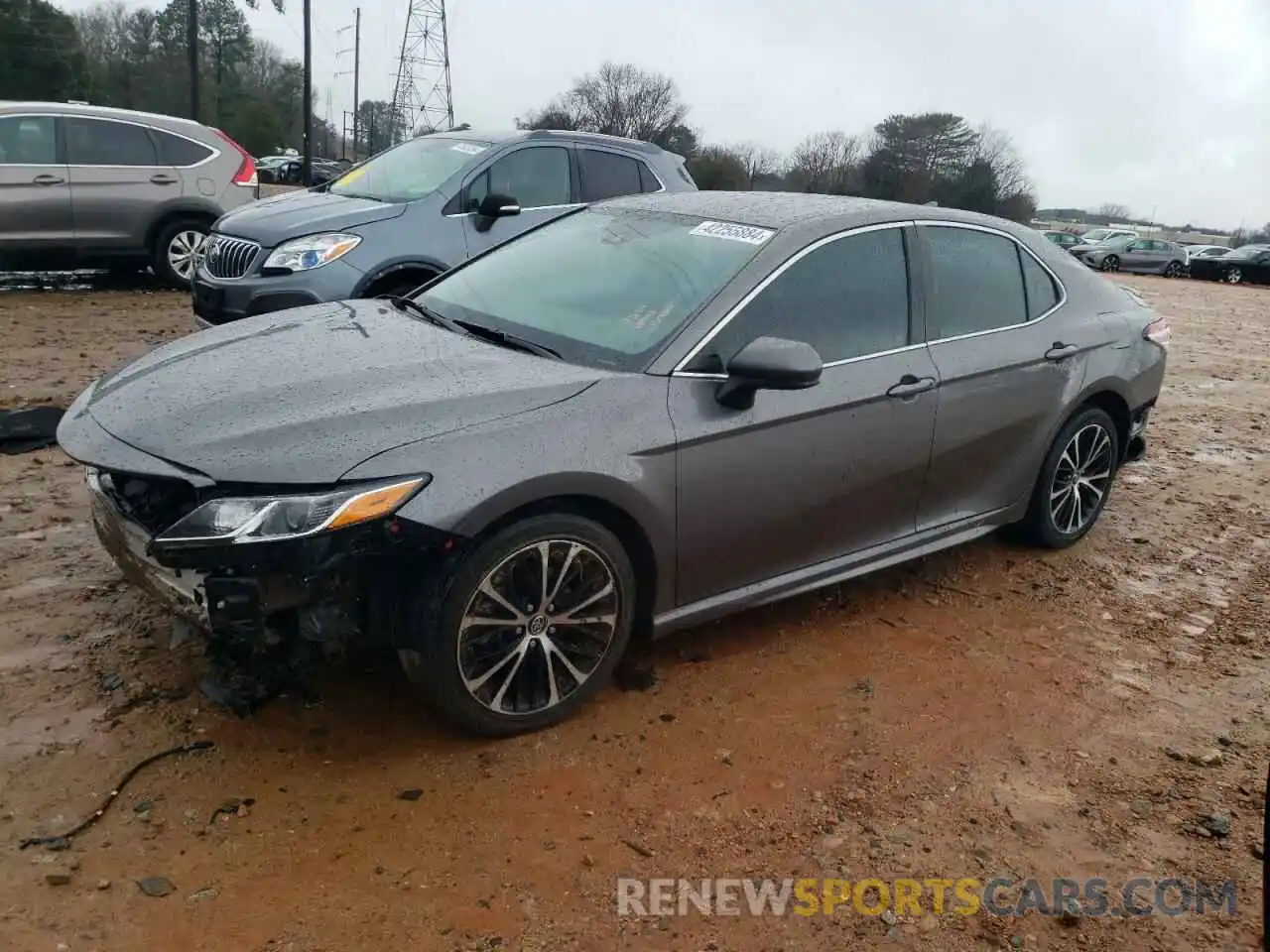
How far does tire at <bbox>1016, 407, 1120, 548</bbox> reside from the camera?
4789 mm

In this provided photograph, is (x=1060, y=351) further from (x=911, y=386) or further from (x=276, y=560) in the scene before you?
(x=276, y=560)

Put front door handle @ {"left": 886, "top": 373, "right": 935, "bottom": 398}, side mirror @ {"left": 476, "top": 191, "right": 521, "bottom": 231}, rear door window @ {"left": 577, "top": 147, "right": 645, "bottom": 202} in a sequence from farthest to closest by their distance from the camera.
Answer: rear door window @ {"left": 577, "top": 147, "right": 645, "bottom": 202} < side mirror @ {"left": 476, "top": 191, "right": 521, "bottom": 231} < front door handle @ {"left": 886, "top": 373, "right": 935, "bottom": 398}

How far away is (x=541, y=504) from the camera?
10.2 feet

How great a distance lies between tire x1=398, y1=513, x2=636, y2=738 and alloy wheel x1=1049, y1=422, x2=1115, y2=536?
8.35ft

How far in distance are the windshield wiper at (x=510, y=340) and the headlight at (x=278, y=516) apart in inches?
36.5

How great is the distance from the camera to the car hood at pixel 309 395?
9.32 ft

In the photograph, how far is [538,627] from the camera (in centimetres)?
316

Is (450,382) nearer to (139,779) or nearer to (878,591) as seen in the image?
(139,779)

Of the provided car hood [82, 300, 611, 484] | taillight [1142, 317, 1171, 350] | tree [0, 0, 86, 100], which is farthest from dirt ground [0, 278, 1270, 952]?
tree [0, 0, 86, 100]

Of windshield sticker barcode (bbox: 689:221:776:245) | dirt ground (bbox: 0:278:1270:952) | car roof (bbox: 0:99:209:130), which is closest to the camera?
dirt ground (bbox: 0:278:1270:952)

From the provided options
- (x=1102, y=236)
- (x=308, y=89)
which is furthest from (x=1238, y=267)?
(x=308, y=89)

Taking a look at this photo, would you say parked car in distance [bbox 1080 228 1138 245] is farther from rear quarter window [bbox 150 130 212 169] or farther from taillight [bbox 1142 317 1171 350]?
taillight [bbox 1142 317 1171 350]

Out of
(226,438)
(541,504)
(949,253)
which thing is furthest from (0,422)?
(949,253)

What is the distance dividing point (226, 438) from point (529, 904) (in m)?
1.50
